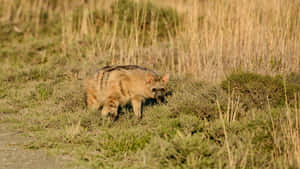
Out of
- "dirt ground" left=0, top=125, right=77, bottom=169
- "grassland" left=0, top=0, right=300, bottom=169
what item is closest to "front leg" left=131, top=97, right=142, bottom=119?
"grassland" left=0, top=0, right=300, bottom=169

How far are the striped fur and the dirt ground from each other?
4.96 ft

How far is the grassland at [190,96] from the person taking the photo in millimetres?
4652

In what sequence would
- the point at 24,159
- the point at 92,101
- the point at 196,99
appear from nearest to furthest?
the point at 24,159 < the point at 196,99 < the point at 92,101

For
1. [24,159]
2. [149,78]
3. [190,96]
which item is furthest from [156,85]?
[24,159]

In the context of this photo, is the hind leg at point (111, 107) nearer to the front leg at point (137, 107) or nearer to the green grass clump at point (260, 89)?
the front leg at point (137, 107)

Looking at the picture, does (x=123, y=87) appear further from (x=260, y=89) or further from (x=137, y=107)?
(x=260, y=89)

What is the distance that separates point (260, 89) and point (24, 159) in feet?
12.6

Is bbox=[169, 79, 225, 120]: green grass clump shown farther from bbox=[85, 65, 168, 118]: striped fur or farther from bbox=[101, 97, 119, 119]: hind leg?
bbox=[101, 97, 119, 119]: hind leg

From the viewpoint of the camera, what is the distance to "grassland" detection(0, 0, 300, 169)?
465cm

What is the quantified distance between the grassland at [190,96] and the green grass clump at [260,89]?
16 mm

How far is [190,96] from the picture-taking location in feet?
22.8

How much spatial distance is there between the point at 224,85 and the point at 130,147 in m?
2.72

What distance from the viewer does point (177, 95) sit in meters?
7.20

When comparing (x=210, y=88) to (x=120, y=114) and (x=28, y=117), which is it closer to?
(x=120, y=114)
